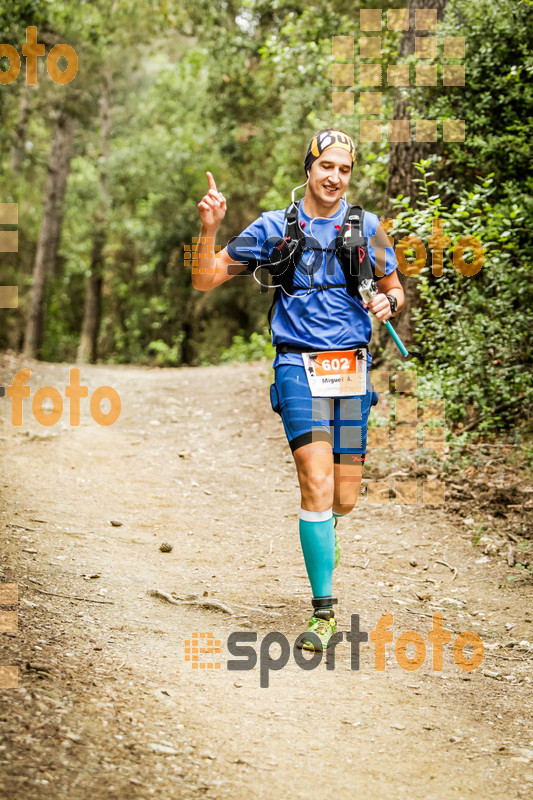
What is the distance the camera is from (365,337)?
14.0ft

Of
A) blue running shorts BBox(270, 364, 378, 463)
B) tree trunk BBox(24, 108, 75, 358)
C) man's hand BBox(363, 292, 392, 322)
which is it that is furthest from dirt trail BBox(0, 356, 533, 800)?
tree trunk BBox(24, 108, 75, 358)

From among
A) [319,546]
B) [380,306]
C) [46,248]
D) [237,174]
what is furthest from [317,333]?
[46,248]

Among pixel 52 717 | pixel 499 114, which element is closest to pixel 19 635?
pixel 52 717

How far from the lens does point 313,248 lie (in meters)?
4.16

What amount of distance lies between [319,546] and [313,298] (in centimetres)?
126

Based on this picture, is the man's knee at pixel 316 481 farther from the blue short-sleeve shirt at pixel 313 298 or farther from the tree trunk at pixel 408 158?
the tree trunk at pixel 408 158

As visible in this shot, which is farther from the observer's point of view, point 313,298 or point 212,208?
point 313,298

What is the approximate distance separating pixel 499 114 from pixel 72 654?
6461 mm

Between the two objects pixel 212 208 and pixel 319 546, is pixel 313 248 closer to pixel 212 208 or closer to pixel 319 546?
pixel 212 208

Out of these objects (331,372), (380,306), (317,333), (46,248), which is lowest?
(331,372)

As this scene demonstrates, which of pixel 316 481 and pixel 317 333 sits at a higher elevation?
pixel 317 333

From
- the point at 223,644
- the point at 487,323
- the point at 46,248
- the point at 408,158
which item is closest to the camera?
the point at 223,644

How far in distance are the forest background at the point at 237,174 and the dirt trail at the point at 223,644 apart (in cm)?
203

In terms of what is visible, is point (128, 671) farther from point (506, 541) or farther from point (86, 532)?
point (506, 541)
